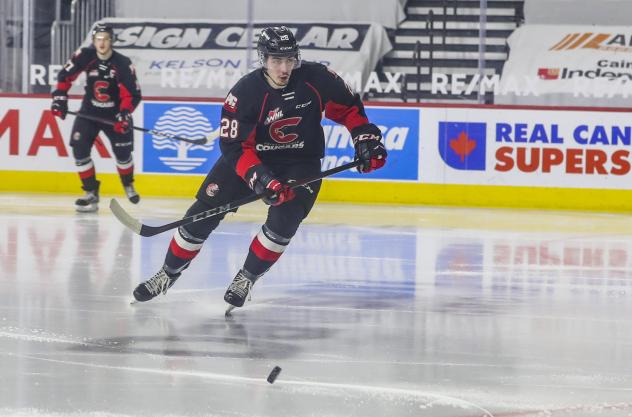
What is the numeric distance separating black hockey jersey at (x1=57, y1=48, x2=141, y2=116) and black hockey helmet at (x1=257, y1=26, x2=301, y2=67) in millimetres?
4685

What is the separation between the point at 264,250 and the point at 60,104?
4824mm

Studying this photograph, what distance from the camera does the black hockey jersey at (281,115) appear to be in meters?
5.47

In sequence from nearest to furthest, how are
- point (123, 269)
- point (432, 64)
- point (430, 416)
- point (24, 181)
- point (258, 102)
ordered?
point (430, 416) → point (258, 102) → point (123, 269) → point (24, 181) → point (432, 64)

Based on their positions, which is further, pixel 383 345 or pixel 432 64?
pixel 432 64

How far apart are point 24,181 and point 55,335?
672cm

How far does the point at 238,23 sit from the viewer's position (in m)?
14.2

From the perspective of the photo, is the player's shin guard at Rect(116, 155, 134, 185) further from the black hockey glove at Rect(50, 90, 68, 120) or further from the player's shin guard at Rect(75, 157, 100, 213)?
the black hockey glove at Rect(50, 90, 68, 120)

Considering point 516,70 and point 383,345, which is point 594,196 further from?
point 383,345

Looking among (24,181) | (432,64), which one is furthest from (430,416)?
(432,64)

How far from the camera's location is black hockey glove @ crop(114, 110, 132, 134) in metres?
9.95

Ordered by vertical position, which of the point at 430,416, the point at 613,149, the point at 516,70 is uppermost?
the point at 516,70

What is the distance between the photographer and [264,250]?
5.65 meters

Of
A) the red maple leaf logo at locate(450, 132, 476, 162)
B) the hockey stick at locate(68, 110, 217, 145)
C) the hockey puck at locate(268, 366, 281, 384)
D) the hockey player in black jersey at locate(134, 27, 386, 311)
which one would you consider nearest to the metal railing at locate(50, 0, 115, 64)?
the hockey stick at locate(68, 110, 217, 145)

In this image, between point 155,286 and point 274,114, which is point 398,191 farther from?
point 274,114
